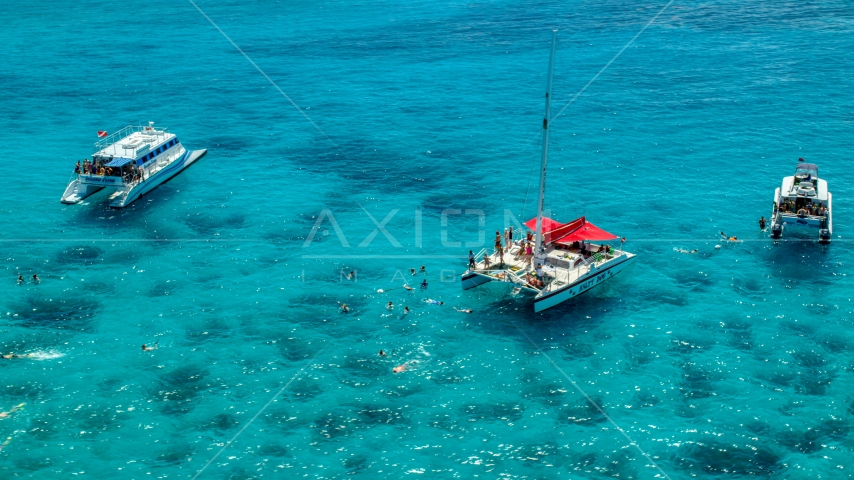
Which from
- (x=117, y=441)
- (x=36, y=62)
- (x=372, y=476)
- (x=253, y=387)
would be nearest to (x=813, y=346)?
(x=372, y=476)

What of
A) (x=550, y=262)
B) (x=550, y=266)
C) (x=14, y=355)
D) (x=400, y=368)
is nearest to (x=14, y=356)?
(x=14, y=355)

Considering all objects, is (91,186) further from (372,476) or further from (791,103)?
(791,103)

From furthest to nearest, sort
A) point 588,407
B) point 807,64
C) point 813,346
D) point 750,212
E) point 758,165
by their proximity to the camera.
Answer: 1. point 807,64
2. point 758,165
3. point 750,212
4. point 813,346
5. point 588,407

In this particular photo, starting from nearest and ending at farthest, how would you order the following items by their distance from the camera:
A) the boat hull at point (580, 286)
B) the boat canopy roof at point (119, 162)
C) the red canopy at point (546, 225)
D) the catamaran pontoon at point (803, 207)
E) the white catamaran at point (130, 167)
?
the boat hull at point (580, 286) → the red canopy at point (546, 225) → the catamaran pontoon at point (803, 207) → the white catamaran at point (130, 167) → the boat canopy roof at point (119, 162)

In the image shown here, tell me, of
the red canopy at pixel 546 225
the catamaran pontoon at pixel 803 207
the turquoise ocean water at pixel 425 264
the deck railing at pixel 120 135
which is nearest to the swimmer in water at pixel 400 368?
the turquoise ocean water at pixel 425 264

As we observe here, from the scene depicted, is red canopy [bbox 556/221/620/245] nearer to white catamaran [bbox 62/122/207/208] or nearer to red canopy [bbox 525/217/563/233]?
red canopy [bbox 525/217/563/233]

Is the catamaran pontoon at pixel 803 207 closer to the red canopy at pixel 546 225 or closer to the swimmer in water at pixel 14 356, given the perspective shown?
the red canopy at pixel 546 225
